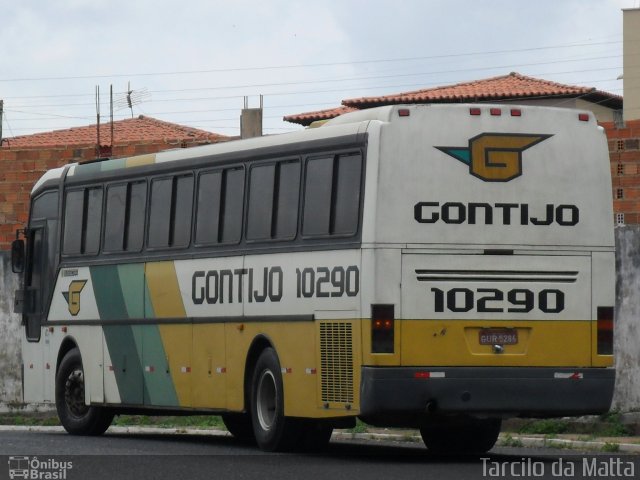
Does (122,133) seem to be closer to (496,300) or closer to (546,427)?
(546,427)

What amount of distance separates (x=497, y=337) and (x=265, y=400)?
279 centimetres

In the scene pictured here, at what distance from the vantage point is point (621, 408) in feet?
71.1

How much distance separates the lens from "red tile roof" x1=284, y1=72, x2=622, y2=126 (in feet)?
200

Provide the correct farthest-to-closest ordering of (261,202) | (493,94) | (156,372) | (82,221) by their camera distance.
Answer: (493,94) < (82,221) < (156,372) < (261,202)

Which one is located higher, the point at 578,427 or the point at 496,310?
the point at 496,310

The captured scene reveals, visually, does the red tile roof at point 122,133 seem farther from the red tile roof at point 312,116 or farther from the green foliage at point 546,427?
the green foliage at point 546,427

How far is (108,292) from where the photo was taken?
2152 centimetres

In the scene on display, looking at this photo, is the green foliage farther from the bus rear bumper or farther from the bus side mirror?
the bus side mirror

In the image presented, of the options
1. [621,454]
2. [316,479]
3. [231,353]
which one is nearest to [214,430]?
[231,353]

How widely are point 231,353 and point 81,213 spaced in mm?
4515

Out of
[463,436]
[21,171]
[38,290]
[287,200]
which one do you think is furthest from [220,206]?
[21,171]

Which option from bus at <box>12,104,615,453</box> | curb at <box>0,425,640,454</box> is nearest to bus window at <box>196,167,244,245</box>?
bus at <box>12,104,615,453</box>

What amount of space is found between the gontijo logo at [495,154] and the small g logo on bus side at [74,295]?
7116mm

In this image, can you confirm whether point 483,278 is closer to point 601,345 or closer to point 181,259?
point 601,345
